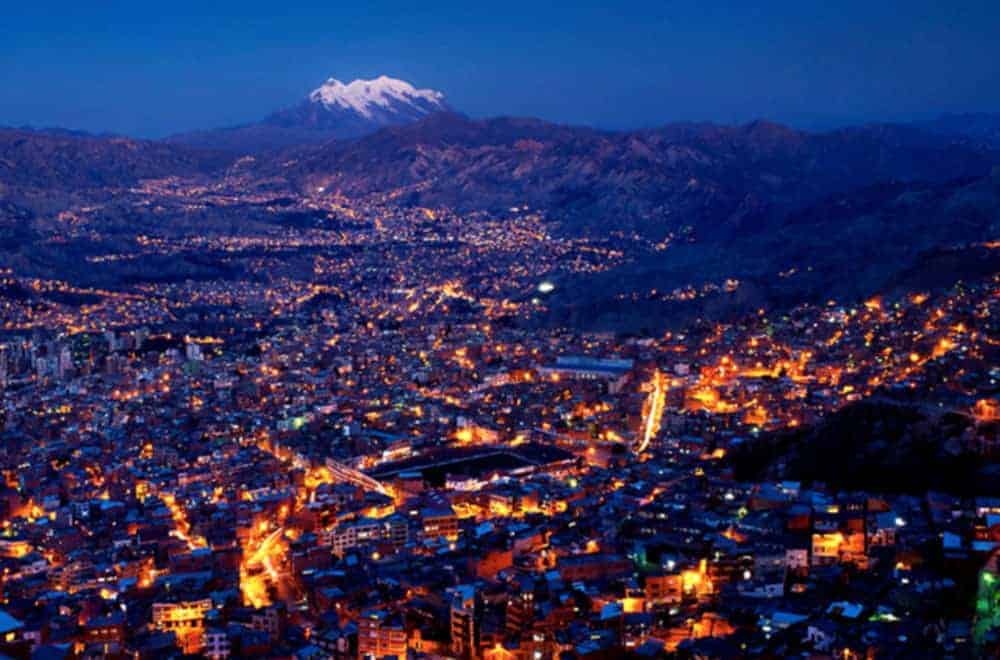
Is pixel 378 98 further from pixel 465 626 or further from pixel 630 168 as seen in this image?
pixel 465 626

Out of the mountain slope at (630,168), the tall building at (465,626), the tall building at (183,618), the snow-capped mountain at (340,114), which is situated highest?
the snow-capped mountain at (340,114)

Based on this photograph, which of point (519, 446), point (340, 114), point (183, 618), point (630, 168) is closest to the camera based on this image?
point (183, 618)

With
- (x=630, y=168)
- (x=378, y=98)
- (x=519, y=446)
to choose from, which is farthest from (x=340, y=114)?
(x=519, y=446)

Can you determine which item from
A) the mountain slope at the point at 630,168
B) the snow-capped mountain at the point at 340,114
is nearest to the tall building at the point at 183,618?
the mountain slope at the point at 630,168

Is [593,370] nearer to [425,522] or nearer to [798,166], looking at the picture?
[425,522]

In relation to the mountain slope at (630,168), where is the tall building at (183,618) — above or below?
below

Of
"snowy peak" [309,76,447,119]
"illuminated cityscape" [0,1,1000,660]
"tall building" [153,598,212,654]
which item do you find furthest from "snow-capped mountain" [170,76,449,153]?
"tall building" [153,598,212,654]

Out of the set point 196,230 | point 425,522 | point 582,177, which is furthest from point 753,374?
point 582,177

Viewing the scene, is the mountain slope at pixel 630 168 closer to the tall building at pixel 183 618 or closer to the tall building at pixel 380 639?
the tall building at pixel 183 618
